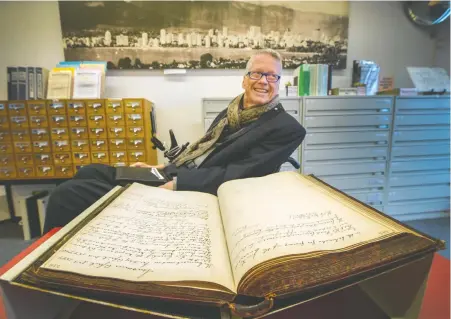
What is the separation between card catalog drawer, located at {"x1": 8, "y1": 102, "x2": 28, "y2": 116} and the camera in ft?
5.43

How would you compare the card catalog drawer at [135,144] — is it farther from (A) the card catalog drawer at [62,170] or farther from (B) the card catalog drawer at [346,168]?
(B) the card catalog drawer at [346,168]

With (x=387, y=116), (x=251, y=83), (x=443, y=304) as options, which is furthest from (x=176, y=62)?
(x=443, y=304)

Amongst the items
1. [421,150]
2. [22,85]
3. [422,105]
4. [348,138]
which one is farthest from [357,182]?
[22,85]

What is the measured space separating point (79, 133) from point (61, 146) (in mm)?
166

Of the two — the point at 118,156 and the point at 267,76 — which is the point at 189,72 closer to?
the point at 118,156

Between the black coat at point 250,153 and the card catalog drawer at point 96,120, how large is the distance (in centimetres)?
104

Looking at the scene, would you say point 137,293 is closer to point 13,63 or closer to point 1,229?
point 1,229

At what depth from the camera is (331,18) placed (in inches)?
84.4

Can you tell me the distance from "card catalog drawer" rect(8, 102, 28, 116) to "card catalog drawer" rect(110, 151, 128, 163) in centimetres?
66

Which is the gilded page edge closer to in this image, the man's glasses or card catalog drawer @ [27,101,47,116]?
the man's glasses

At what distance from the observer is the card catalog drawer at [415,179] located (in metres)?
1.97

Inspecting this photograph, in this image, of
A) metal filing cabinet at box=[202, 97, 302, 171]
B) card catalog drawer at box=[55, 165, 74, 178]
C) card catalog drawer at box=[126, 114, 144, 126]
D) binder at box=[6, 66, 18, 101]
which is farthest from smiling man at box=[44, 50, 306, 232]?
binder at box=[6, 66, 18, 101]

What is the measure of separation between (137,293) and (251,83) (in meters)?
0.99

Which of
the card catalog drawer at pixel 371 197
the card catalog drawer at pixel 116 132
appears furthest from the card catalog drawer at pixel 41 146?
the card catalog drawer at pixel 371 197
